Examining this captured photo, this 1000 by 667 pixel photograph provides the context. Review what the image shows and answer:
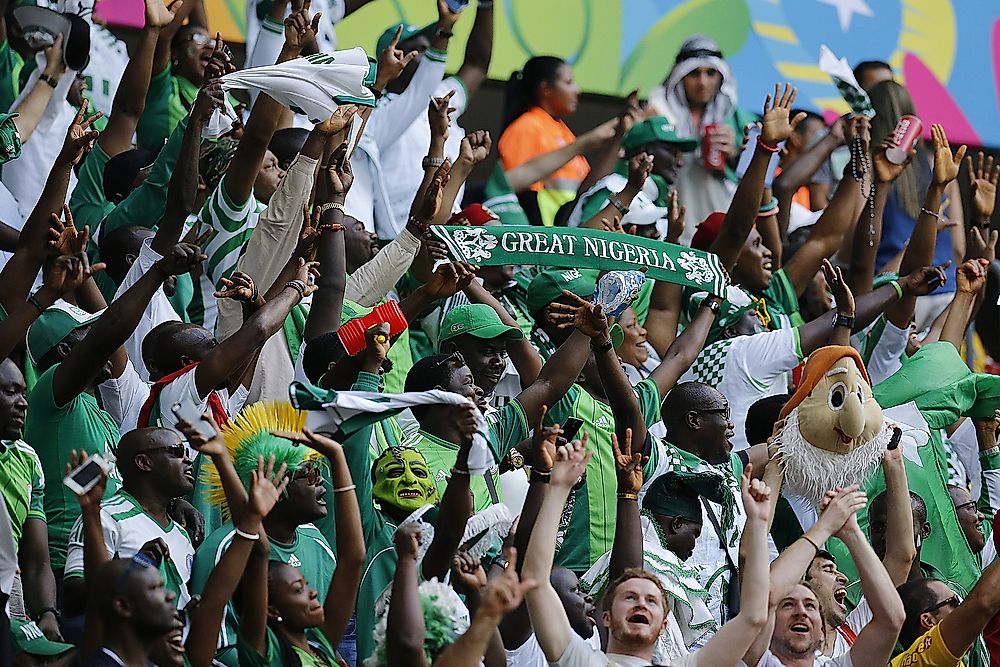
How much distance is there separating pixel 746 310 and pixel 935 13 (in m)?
4.59

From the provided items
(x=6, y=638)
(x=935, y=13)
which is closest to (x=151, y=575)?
(x=6, y=638)

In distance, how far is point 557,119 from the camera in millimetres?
9594

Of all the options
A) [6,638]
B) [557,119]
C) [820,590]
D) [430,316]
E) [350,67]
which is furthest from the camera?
[557,119]

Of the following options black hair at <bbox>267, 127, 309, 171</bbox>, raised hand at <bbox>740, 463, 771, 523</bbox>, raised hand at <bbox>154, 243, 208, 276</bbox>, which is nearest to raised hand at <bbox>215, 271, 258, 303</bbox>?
raised hand at <bbox>154, 243, 208, 276</bbox>

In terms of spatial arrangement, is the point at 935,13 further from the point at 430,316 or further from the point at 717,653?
the point at 717,653

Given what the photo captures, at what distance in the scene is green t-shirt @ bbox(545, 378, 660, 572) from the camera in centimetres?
609

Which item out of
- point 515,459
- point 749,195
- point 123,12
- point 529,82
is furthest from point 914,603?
point 123,12

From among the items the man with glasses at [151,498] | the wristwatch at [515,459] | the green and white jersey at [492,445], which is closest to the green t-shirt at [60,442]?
the man with glasses at [151,498]

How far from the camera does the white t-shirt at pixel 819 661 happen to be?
533cm

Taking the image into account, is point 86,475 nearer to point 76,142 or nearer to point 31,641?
point 31,641

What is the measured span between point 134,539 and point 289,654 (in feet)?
2.07

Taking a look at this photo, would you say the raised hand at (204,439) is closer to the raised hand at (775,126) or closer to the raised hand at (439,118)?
the raised hand at (439,118)

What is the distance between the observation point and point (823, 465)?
19.9 ft

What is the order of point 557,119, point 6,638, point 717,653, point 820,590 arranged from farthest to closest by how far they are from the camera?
point 557,119 → point 820,590 → point 717,653 → point 6,638
